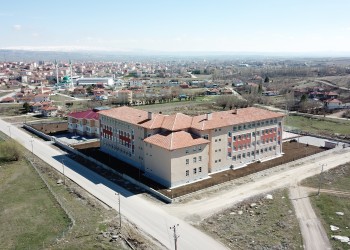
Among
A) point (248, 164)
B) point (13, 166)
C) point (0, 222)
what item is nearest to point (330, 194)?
point (248, 164)

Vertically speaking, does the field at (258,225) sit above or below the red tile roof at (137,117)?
below

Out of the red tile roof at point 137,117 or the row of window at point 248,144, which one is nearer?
the red tile roof at point 137,117

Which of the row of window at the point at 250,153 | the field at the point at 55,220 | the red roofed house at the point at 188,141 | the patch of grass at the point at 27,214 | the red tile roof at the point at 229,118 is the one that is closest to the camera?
the field at the point at 55,220

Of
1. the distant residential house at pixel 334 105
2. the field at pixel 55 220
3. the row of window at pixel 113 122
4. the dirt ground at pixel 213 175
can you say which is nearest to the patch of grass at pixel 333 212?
the dirt ground at pixel 213 175

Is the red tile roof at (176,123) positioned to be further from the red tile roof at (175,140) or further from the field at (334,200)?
the field at (334,200)

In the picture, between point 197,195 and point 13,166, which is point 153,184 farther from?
point 13,166

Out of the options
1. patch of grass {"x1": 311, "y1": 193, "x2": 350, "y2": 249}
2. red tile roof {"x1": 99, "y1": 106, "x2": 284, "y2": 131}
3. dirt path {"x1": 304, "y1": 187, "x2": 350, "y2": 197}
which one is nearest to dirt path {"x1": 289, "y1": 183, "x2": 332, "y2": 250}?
patch of grass {"x1": 311, "y1": 193, "x2": 350, "y2": 249}

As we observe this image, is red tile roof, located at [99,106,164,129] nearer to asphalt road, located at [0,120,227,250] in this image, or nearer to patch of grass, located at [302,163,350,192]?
asphalt road, located at [0,120,227,250]

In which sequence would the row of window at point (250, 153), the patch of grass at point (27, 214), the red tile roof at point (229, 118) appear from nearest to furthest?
the patch of grass at point (27, 214)
the red tile roof at point (229, 118)
the row of window at point (250, 153)
